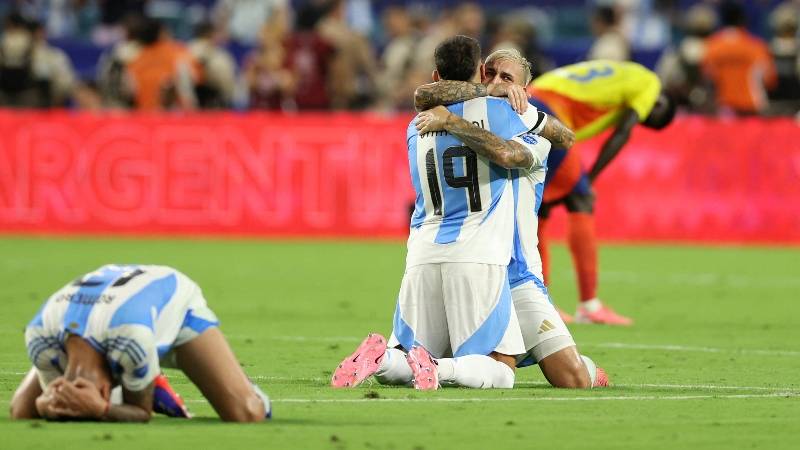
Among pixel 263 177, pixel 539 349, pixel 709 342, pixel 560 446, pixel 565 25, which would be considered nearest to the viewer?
pixel 560 446

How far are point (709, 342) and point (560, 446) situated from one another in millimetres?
5387

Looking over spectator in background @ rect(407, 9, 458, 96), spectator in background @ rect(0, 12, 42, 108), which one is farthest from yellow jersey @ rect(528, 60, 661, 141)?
spectator in background @ rect(0, 12, 42, 108)

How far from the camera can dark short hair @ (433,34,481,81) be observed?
8.90 m

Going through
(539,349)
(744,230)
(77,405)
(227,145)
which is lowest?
(744,230)

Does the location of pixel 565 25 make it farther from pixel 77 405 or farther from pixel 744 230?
pixel 77 405

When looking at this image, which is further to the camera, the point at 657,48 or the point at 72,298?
the point at 657,48

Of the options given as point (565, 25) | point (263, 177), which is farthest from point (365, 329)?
point (565, 25)

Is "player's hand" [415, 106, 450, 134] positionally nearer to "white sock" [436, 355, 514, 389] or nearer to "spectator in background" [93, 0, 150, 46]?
"white sock" [436, 355, 514, 389]

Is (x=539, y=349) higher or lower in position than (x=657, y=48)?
higher

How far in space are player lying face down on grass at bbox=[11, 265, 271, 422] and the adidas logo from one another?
209 centimetres

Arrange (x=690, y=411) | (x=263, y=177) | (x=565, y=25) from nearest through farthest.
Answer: (x=690, y=411) → (x=263, y=177) → (x=565, y=25)

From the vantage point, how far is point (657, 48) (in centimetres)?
2705

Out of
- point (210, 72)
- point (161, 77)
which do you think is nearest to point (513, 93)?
point (161, 77)

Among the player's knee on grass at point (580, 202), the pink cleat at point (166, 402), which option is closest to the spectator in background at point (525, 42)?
the player's knee on grass at point (580, 202)
